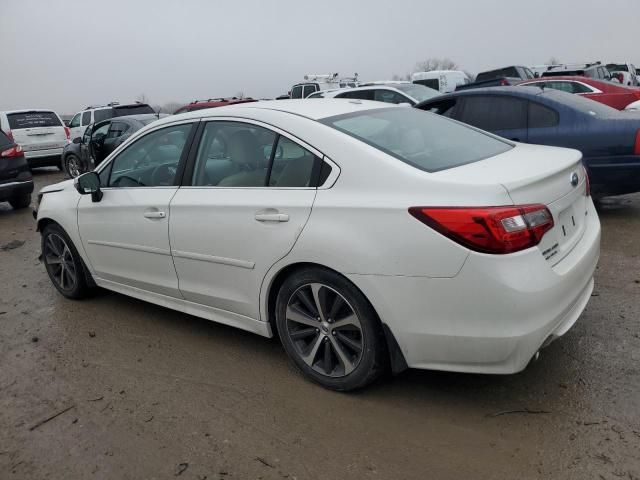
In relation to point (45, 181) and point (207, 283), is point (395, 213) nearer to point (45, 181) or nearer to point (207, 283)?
point (207, 283)

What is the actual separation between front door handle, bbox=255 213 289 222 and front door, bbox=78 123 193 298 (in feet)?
2.80

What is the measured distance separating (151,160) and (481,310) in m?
2.73

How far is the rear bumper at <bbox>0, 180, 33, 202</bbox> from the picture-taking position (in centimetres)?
929

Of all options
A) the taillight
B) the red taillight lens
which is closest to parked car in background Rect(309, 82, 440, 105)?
the taillight

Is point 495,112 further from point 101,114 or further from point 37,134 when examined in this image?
point 101,114

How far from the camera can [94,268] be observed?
15.0 feet

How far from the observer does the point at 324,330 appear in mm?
3115

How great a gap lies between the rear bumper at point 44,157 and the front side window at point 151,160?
12.4 m

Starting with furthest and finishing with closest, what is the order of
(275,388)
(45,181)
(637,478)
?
(45,181)
(275,388)
(637,478)

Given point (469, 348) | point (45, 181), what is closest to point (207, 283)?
point (469, 348)

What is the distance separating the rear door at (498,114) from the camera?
6.51 meters

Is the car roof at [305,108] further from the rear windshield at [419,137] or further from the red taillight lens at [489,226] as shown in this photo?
the red taillight lens at [489,226]

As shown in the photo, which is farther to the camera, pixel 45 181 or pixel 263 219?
pixel 45 181

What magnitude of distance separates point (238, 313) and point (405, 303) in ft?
4.00
